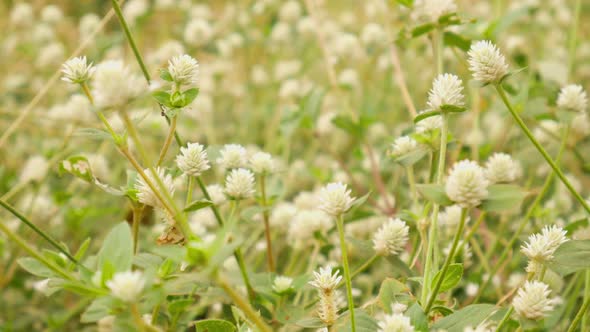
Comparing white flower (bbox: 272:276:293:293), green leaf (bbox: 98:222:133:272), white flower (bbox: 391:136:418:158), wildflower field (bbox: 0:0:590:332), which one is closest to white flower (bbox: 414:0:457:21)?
wildflower field (bbox: 0:0:590:332)

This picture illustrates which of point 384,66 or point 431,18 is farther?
point 384,66

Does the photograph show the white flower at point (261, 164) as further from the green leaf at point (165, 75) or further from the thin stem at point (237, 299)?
the thin stem at point (237, 299)

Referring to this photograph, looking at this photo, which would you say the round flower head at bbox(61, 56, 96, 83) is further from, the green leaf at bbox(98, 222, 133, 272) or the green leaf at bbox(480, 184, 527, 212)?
the green leaf at bbox(480, 184, 527, 212)

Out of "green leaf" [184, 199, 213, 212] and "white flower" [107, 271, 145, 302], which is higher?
"green leaf" [184, 199, 213, 212]

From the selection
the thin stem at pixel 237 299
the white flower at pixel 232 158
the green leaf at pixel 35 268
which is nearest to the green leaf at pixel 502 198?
the thin stem at pixel 237 299

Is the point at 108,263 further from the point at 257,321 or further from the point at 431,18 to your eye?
the point at 431,18

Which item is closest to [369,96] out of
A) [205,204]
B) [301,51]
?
[301,51]

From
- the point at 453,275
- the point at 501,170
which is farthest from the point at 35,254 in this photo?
the point at 501,170

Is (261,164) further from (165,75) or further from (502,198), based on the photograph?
(502,198)
